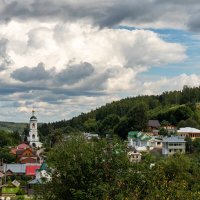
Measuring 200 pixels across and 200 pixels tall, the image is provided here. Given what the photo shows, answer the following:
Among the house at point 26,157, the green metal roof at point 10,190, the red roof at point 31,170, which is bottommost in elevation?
the green metal roof at point 10,190

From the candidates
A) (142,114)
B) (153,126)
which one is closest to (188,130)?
(142,114)

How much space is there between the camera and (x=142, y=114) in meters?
112

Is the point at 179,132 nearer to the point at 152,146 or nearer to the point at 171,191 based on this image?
the point at 152,146

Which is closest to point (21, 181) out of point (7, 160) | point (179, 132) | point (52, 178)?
point (7, 160)

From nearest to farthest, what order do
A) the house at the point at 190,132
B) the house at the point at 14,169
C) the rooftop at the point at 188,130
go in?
the house at the point at 14,169, the house at the point at 190,132, the rooftop at the point at 188,130

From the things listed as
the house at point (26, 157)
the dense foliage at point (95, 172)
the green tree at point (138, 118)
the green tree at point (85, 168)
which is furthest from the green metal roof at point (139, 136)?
the green tree at point (85, 168)

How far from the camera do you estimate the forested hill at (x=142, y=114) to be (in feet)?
370

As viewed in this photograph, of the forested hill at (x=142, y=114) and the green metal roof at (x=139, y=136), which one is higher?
the forested hill at (x=142, y=114)

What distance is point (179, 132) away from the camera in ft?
332

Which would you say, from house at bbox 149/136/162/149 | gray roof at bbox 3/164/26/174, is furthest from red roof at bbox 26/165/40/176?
house at bbox 149/136/162/149

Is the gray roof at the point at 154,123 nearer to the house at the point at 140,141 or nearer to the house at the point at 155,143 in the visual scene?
the house at the point at 140,141

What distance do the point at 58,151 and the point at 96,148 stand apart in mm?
1956

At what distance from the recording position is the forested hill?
112738 millimetres

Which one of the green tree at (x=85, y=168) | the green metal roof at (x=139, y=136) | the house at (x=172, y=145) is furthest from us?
the green metal roof at (x=139, y=136)
